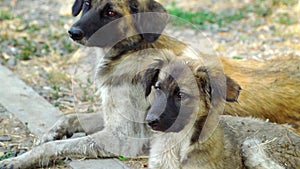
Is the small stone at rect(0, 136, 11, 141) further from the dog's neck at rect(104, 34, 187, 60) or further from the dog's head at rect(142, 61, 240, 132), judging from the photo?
the dog's head at rect(142, 61, 240, 132)

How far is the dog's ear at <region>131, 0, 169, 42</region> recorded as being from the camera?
19.2 ft

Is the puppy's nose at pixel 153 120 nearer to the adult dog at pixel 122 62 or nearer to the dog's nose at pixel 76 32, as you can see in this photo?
the adult dog at pixel 122 62

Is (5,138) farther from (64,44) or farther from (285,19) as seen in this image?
(285,19)

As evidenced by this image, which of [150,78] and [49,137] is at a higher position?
[150,78]

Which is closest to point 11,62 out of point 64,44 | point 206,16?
point 64,44

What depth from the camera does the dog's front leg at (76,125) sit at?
6.24 meters

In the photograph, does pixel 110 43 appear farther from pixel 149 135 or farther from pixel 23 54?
pixel 23 54

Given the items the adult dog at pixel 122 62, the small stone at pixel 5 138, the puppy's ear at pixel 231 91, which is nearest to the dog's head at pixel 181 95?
the puppy's ear at pixel 231 91

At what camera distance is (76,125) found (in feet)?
21.0

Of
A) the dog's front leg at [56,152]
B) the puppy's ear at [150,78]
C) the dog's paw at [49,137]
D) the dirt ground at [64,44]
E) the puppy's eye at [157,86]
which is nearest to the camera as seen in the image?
the puppy's eye at [157,86]

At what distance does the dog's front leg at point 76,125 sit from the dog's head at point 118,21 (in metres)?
0.91

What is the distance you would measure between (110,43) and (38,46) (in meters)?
3.52

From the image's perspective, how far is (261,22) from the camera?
10.3 m

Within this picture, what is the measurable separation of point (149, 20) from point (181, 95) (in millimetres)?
1410
